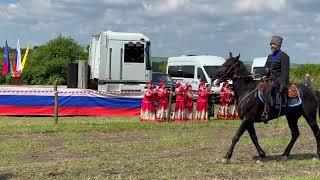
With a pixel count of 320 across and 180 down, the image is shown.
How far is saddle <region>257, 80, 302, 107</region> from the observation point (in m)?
11.0

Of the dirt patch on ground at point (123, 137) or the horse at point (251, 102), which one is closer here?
the horse at point (251, 102)

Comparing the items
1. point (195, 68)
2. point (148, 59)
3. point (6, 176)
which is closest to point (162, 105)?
point (148, 59)

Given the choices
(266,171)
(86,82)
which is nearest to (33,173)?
(266,171)

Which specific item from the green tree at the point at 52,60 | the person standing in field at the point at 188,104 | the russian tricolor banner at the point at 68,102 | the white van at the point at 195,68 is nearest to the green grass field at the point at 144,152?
the person standing in field at the point at 188,104

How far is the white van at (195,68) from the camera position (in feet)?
105

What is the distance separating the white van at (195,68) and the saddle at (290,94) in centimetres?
1925

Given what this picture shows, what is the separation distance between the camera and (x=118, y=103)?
23391 mm

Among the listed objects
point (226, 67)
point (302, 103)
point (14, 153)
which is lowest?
point (14, 153)

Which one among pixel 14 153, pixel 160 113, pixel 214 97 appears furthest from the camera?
pixel 214 97

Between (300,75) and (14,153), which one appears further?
(300,75)

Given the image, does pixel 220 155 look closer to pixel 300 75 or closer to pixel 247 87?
pixel 247 87

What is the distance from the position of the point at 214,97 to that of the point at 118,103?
415 cm

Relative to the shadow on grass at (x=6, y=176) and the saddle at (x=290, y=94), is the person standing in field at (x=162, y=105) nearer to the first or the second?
the saddle at (x=290, y=94)

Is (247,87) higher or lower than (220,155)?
higher
